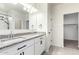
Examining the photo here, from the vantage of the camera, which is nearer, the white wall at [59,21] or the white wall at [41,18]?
the white wall at [41,18]

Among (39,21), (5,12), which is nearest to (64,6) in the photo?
(39,21)

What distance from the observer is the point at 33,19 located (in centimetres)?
350

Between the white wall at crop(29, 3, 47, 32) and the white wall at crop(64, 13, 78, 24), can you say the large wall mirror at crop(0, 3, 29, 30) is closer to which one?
the white wall at crop(29, 3, 47, 32)

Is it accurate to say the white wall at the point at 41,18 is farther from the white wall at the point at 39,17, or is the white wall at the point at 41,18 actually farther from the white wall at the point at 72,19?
the white wall at the point at 72,19

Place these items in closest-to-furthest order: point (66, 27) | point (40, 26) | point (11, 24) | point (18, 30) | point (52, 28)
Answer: point (11, 24) → point (18, 30) → point (40, 26) → point (52, 28) → point (66, 27)

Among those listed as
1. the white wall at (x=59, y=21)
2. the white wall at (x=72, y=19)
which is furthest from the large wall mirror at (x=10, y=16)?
the white wall at (x=72, y=19)

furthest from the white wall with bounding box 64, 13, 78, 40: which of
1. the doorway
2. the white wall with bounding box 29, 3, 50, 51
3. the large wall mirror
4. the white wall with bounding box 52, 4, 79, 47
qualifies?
the large wall mirror

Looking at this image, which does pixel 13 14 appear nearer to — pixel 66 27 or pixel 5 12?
pixel 5 12

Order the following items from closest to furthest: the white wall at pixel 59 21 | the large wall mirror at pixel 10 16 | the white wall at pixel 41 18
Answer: the large wall mirror at pixel 10 16
the white wall at pixel 41 18
the white wall at pixel 59 21

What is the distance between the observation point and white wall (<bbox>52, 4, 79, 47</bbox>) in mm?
3792

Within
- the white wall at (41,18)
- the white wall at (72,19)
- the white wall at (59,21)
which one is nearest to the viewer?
the white wall at (41,18)

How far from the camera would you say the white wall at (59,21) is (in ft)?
12.4

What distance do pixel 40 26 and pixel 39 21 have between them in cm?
23

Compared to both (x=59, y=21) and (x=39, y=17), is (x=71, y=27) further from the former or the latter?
(x=39, y=17)
